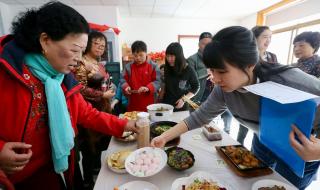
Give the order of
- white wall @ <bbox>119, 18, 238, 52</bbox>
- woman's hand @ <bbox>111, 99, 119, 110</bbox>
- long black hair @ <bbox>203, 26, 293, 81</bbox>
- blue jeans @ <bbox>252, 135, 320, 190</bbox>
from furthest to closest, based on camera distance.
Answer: white wall @ <bbox>119, 18, 238, 52</bbox>, woman's hand @ <bbox>111, 99, 119, 110</bbox>, blue jeans @ <bbox>252, 135, 320, 190</bbox>, long black hair @ <bbox>203, 26, 293, 81</bbox>

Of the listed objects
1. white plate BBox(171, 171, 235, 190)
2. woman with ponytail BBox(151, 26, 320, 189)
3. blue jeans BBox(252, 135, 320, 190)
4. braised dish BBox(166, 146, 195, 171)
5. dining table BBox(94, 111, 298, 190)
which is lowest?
blue jeans BBox(252, 135, 320, 190)

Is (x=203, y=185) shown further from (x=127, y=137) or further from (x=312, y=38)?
(x=312, y=38)

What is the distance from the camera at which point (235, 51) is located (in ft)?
2.79

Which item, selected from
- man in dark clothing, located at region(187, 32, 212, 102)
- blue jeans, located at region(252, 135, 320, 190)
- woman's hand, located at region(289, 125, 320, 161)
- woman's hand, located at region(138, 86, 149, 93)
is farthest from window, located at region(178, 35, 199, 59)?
woman's hand, located at region(289, 125, 320, 161)

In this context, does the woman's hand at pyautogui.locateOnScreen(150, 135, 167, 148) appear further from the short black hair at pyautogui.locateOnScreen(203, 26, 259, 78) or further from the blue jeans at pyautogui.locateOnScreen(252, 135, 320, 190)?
the blue jeans at pyautogui.locateOnScreen(252, 135, 320, 190)

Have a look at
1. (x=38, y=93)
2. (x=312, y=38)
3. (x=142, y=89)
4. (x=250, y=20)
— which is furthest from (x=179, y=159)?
(x=250, y=20)

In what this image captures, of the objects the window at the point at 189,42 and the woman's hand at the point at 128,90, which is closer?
the woman's hand at the point at 128,90

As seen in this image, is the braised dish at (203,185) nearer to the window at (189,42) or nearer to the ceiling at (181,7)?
the ceiling at (181,7)

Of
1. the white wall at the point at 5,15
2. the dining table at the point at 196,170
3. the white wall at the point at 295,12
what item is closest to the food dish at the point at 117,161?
the dining table at the point at 196,170

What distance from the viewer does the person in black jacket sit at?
2.17m

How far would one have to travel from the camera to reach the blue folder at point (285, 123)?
60 cm

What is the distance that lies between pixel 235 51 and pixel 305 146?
462 millimetres

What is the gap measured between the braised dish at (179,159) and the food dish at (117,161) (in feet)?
0.78

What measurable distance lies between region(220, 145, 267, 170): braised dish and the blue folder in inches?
7.8
